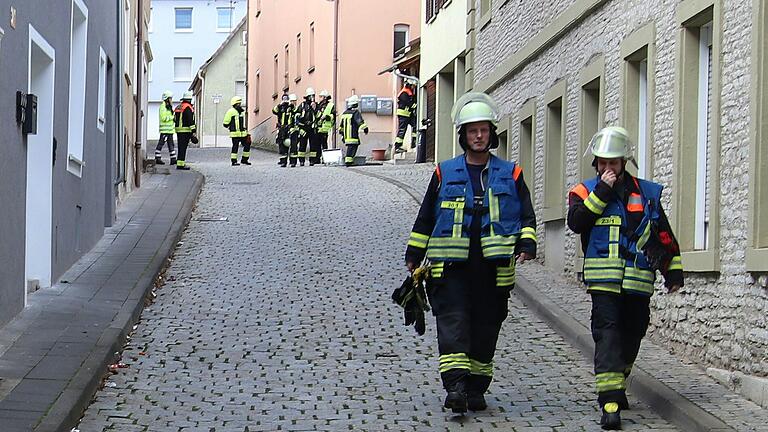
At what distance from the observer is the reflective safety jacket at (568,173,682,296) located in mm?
8398

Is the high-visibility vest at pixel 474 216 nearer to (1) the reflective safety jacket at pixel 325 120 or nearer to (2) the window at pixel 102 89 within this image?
(2) the window at pixel 102 89

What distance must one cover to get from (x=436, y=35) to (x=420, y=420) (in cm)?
2481

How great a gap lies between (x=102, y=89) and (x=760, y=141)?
11347 millimetres

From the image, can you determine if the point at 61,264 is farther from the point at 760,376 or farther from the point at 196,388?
the point at 760,376

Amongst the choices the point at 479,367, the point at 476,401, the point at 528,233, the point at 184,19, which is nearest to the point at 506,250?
the point at 528,233

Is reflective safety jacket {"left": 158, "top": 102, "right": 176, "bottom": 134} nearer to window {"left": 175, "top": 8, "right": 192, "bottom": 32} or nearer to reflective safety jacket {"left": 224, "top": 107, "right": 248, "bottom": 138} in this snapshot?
reflective safety jacket {"left": 224, "top": 107, "right": 248, "bottom": 138}

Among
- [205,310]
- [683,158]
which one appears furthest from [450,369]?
[205,310]

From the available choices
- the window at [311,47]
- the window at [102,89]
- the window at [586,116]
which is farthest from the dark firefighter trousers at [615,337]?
the window at [311,47]

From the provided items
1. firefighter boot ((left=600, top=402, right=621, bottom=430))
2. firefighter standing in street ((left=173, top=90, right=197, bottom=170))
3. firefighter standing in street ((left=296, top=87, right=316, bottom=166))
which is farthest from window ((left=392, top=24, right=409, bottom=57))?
firefighter boot ((left=600, top=402, right=621, bottom=430))

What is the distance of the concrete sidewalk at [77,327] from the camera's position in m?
8.19

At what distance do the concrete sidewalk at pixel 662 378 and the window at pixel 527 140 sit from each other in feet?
10.6

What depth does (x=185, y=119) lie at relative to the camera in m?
32.6

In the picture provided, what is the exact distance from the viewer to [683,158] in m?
11.1

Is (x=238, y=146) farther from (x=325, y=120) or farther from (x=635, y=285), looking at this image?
(x=635, y=285)
